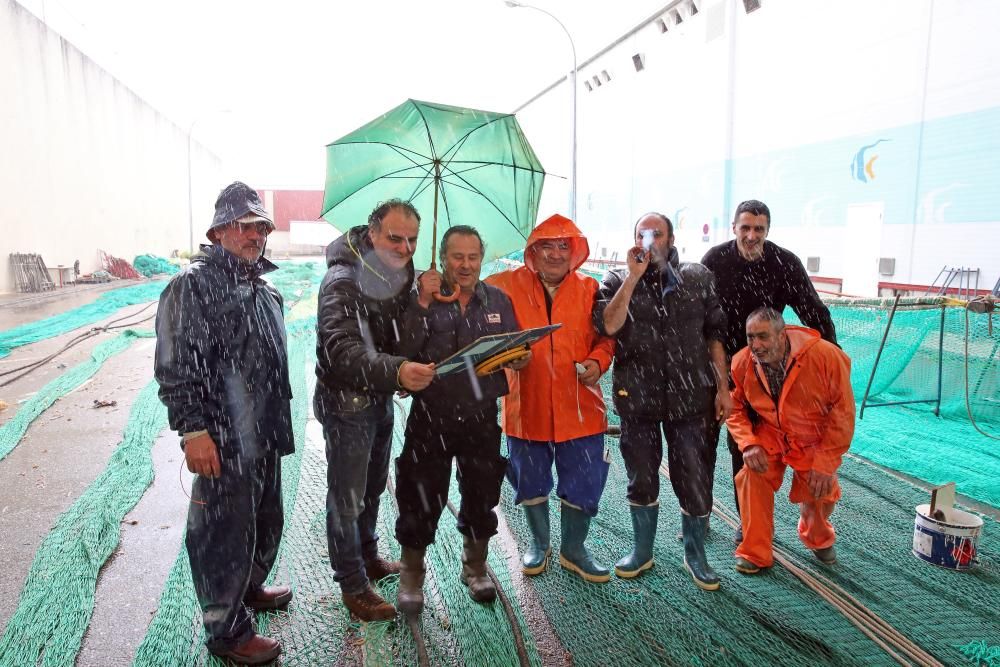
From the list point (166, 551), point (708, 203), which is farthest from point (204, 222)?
point (166, 551)

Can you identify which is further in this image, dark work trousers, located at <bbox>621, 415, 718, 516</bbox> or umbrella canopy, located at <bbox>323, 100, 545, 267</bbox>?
dark work trousers, located at <bbox>621, 415, 718, 516</bbox>

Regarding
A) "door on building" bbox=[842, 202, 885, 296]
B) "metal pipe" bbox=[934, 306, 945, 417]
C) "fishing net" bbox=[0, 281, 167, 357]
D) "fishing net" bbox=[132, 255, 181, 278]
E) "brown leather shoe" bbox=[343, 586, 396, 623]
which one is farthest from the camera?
"fishing net" bbox=[132, 255, 181, 278]

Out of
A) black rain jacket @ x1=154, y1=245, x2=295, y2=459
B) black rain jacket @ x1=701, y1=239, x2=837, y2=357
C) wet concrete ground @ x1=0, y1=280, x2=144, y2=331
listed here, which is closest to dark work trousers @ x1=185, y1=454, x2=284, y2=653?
black rain jacket @ x1=154, y1=245, x2=295, y2=459

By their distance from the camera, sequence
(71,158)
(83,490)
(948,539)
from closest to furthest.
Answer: (948,539)
(83,490)
(71,158)

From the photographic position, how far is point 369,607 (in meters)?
2.79

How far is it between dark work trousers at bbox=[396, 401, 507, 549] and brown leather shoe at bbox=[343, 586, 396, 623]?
0.27 metres

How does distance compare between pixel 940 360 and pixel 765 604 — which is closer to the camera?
pixel 765 604

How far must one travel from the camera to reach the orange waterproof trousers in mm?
3270

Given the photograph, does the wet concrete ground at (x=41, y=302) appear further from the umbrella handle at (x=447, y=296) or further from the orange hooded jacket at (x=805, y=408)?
the orange hooded jacket at (x=805, y=408)

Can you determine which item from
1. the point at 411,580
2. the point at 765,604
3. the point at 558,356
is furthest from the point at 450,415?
the point at 765,604

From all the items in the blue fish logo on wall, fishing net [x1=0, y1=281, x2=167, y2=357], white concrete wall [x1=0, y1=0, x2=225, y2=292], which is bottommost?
fishing net [x1=0, y1=281, x2=167, y2=357]

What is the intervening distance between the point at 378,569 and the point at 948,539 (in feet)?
9.63

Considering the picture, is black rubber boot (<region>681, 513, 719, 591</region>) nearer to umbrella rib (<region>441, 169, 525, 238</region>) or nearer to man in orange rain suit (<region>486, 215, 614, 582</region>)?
man in orange rain suit (<region>486, 215, 614, 582</region>)

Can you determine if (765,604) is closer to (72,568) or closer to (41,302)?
(72,568)
